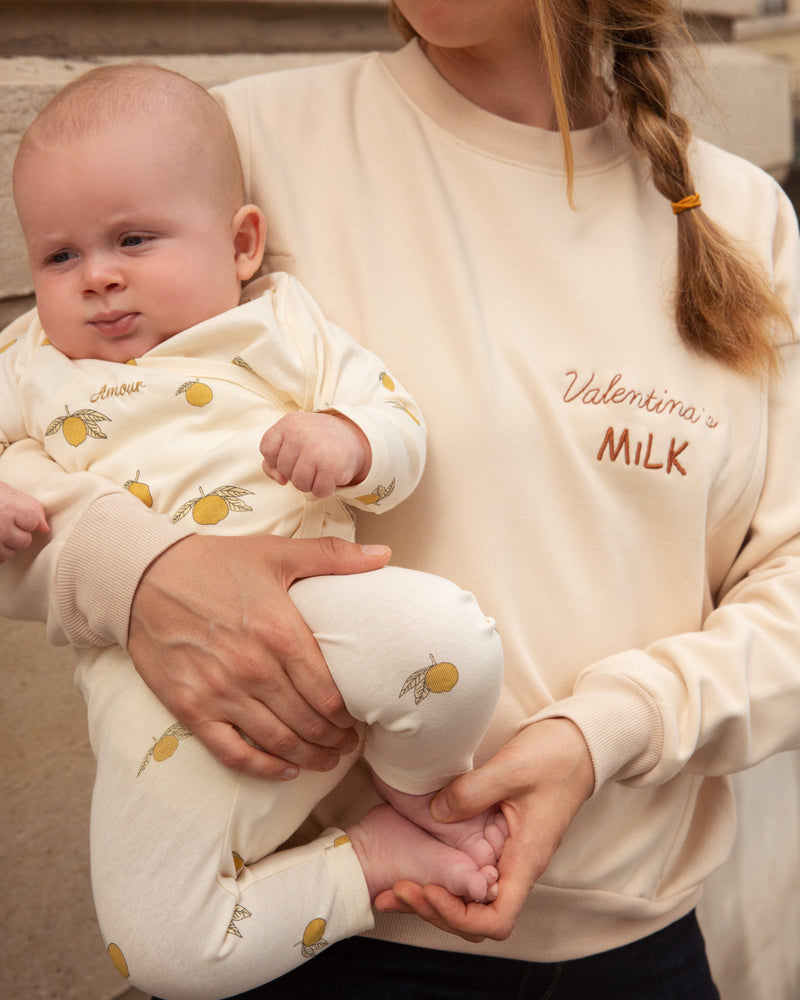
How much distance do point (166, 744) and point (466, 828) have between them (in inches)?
13.2

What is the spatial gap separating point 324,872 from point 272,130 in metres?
0.90

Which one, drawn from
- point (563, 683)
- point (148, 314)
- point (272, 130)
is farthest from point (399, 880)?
point (272, 130)

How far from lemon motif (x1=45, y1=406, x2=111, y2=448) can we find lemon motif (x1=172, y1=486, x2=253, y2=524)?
0.13m

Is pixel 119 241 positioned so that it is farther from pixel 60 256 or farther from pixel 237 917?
pixel 237 917

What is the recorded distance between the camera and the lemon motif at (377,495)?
1.03 metres

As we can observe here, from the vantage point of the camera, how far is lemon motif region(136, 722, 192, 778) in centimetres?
98

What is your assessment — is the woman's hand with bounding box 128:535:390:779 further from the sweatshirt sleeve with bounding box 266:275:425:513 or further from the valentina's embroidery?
the valentina's embroidery

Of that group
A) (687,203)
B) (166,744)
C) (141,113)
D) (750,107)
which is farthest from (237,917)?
(750,107)

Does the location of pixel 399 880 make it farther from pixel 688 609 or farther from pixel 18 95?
pixel 18 95

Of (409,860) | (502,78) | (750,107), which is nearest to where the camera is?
(409,860)

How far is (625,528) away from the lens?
118cm

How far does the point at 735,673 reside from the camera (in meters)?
1.17

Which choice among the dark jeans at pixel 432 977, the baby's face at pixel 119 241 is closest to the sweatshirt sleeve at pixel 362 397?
the baby's face at pixel 119 241

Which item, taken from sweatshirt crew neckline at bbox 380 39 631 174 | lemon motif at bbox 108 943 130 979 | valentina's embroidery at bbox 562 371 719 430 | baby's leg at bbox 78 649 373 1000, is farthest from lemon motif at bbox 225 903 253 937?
sweatshirt crew neckline at bbox 380 39 631 174
